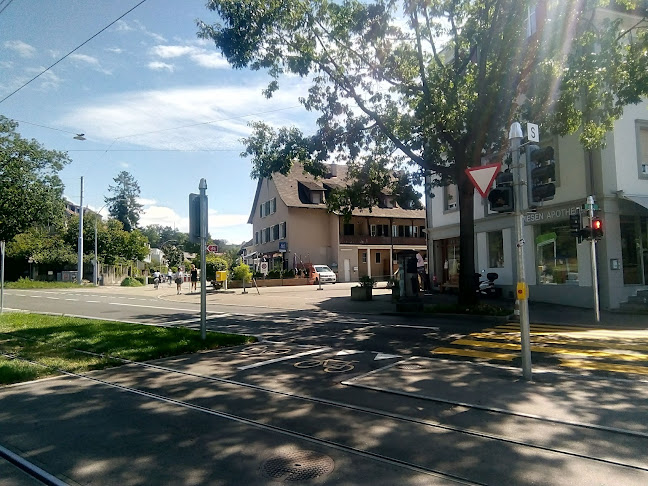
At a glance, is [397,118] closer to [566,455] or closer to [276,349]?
[276,349]

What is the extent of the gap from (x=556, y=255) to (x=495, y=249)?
12.4 ft

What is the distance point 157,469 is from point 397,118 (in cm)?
1501

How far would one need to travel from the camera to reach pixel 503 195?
708cm

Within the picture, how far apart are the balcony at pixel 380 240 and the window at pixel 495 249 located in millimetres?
25618

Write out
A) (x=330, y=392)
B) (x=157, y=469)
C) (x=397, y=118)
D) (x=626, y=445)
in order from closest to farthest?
(x=157, y=469) < (x=626, y=445) < (x=330, y=392) < (x=397, y=118)

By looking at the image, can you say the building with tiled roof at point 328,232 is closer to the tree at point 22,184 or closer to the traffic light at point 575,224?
the tree at point 22,184

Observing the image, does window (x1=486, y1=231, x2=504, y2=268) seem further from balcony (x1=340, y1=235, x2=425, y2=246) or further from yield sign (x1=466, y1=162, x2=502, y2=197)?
balcony (x1=340, y1=235, x2=425, y2=246)

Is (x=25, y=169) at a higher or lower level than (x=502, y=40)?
higher

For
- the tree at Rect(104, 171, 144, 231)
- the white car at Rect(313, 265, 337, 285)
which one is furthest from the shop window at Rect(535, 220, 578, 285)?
the tree at Rect(104, 171, 144, 231)

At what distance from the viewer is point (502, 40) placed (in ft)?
43.9

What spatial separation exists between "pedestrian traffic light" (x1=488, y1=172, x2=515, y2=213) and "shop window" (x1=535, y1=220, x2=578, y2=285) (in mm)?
12417

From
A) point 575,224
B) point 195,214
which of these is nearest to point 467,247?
point 575,224

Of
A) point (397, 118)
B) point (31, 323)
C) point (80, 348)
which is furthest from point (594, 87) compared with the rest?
point (31, 323)

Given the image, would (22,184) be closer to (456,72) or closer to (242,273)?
(242,273)
